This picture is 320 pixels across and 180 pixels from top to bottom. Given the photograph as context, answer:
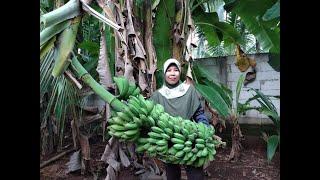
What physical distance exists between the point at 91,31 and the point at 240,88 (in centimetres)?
79

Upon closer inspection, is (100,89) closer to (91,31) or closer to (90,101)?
(90,101)

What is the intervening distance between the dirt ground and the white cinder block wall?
4.5 inches

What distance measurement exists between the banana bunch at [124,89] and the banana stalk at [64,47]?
191 mm

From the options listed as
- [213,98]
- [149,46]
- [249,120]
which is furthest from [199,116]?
[249,120]

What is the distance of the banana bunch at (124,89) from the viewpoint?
129 cm

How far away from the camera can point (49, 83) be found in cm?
145

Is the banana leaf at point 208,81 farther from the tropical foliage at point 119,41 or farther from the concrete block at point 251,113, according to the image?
the concrete block at point 251,113

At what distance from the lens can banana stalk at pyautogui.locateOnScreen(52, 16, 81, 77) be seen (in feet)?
4.17

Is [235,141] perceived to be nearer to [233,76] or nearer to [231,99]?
[231,99]

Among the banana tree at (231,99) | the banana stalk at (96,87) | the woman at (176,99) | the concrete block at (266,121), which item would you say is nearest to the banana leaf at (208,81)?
the banana tree at (231,99)

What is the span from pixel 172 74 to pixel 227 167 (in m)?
0.62

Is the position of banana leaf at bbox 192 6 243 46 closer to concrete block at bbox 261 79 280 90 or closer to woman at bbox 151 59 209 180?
concrete block at bbox 261 79 280 90
